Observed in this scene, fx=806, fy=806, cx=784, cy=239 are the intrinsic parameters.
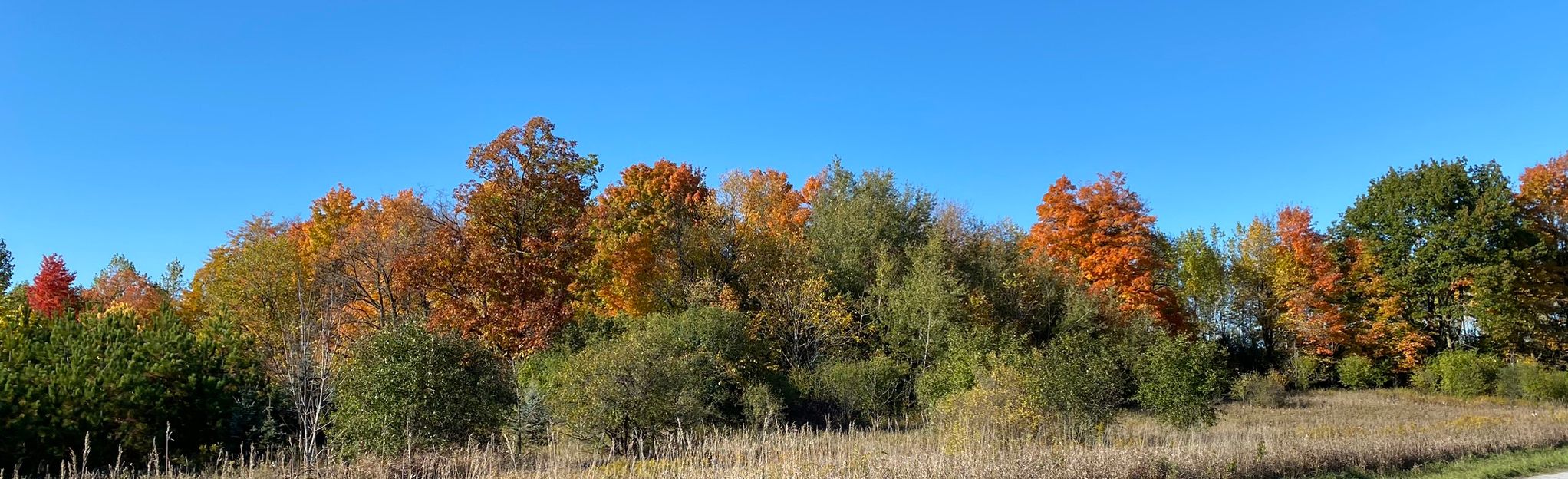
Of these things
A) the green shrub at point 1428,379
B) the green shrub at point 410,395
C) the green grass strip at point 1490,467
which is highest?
the green shrub at point 410,395

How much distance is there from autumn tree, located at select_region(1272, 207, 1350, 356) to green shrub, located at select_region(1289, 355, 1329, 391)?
0.78m

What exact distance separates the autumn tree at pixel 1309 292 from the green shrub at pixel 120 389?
44.3 m

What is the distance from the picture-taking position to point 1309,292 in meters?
40.7

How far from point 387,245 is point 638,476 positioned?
2183 cm

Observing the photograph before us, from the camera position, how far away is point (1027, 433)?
12711mm

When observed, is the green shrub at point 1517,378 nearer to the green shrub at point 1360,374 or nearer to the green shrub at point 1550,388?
the green shrub at point 1550,388

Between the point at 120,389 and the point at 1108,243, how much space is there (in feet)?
116

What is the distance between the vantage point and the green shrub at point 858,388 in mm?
23703

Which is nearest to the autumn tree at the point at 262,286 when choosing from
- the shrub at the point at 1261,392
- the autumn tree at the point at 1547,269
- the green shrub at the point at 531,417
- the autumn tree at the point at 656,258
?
the autumn tree at the point at 656,258

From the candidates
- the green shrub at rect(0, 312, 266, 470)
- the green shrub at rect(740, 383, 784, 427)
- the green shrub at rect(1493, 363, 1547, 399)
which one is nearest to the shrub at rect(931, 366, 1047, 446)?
the green shrub at rect(740, 383, 784, 427)

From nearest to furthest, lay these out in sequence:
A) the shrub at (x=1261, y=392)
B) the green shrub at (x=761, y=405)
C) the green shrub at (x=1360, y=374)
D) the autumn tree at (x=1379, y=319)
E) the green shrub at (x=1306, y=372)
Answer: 1. the green shrub at (x=761, y=405)
2. the shrub at (x=1261, y=392)
3. the green shrub at (x=1360, y=374)
4. the autumn tree at (x=1379, y=319)
5. the green shrub at (x=1306, y=372)

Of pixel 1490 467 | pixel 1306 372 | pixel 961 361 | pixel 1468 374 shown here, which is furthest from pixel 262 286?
pixel 1468 374

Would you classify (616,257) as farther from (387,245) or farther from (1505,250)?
(1505,250)

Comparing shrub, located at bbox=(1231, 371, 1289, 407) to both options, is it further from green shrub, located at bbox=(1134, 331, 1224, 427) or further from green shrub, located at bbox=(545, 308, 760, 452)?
green shrub, located at bbox=(545, 308, 760, 452)
